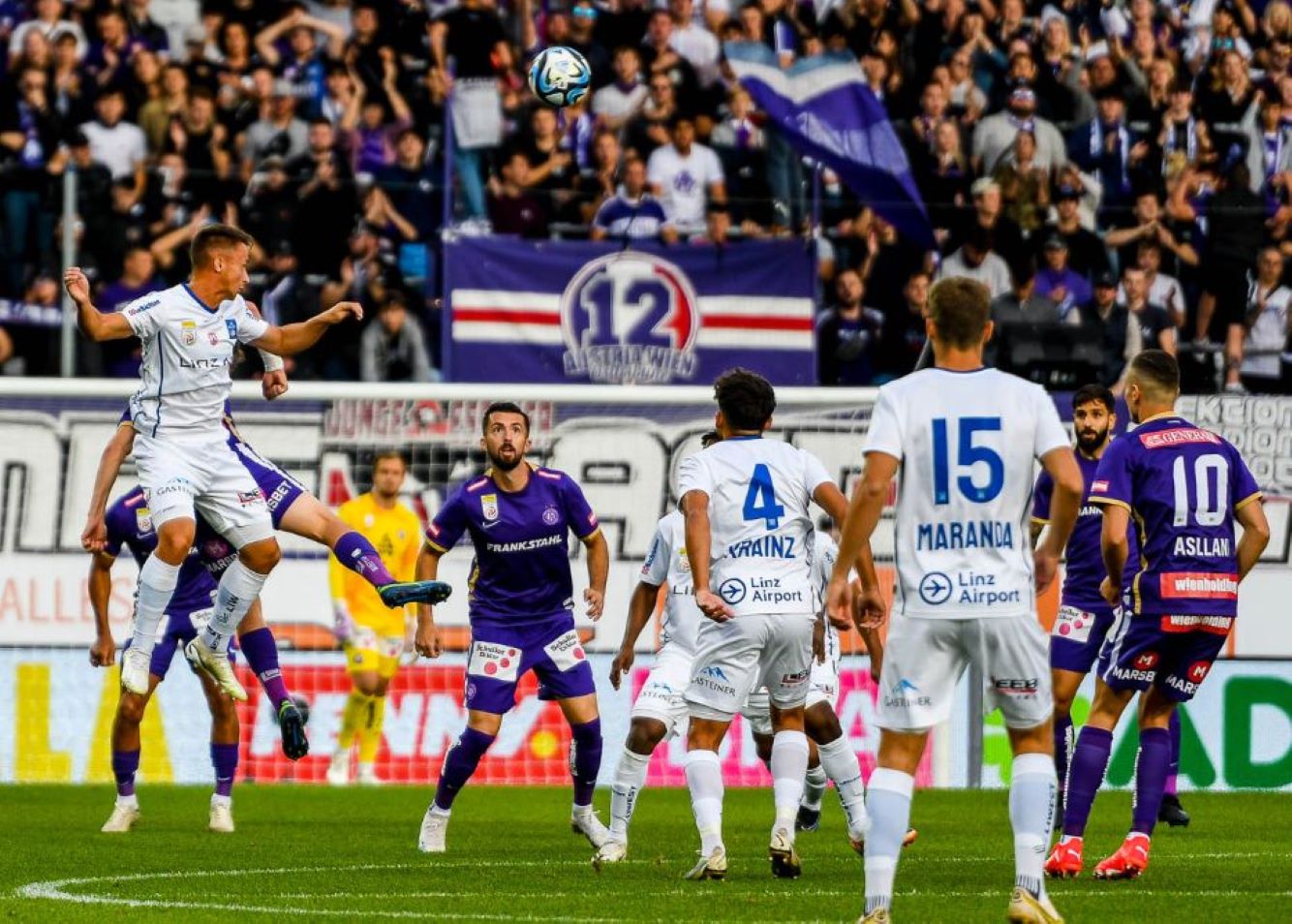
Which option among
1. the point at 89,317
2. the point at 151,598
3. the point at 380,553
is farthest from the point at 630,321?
the point at 89,317

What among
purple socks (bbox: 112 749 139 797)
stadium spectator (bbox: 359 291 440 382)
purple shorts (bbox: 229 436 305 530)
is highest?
stadium spectator (bbox: 359 291 440 382)

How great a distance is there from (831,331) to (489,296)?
9.77 feet

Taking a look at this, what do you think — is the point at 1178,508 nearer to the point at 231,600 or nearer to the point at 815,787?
the point at 815,787

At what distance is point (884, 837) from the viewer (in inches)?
292

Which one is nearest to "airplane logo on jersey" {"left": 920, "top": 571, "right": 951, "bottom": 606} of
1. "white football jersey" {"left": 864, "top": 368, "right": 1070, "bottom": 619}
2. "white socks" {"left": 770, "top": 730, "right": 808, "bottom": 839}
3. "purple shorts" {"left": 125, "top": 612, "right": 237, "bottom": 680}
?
"white football jersey" {"left": 864, "top": 368, "right": 1070, "bottom": 619}

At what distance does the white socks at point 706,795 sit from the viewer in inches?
378

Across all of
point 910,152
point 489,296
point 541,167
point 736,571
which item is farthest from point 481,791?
point 736,571

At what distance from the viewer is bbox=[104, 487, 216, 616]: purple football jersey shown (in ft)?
43.9

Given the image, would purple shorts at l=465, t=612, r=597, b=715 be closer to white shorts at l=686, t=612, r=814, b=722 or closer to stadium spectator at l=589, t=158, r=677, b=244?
white shorts at l=686, t=612, r=814, b=722

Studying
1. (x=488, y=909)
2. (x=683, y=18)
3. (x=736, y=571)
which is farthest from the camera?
(x=683, y=18)

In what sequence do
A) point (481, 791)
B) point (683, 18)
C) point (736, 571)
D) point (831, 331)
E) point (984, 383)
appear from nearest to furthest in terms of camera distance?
point (984, 383) → point (736, 571) → point (481, 791) → point (831, 331) → point (683, 18)

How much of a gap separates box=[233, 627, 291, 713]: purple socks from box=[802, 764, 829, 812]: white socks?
305 cm

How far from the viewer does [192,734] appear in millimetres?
17719

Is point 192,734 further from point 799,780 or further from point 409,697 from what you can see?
point 799,780
